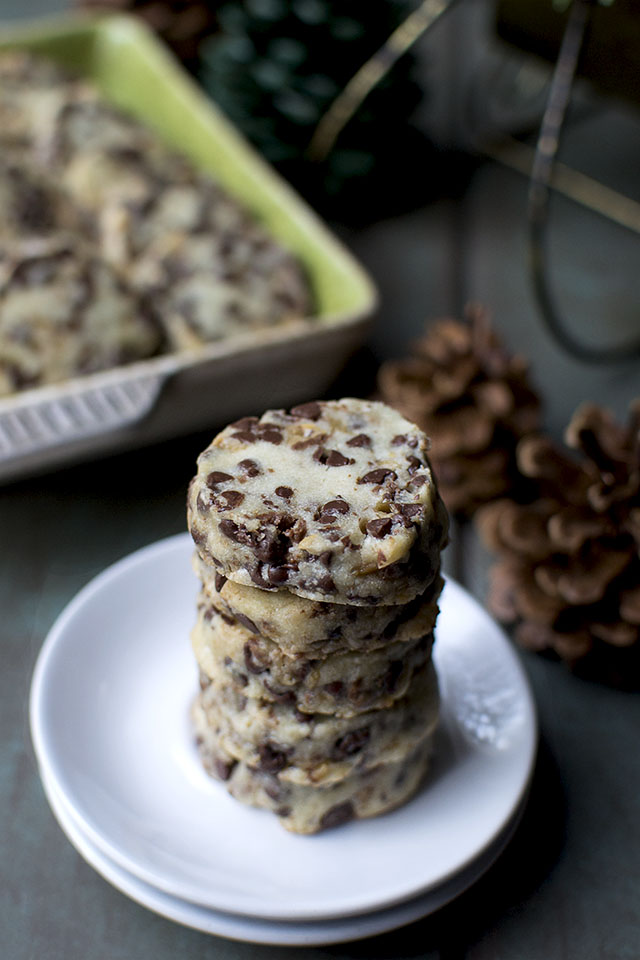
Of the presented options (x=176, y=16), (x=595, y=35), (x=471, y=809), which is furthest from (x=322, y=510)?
(x=176, y=16)

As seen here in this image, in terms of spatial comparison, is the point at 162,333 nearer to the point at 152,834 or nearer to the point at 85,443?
the point at 85,443

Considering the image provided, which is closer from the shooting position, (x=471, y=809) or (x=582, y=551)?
(x=471, y=809)

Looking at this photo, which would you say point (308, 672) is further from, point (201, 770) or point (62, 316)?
point (62, 316)

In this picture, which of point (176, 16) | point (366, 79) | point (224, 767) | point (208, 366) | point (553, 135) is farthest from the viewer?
point (176, 16)

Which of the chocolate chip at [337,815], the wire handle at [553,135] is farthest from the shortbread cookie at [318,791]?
the wire handle at [553,135]

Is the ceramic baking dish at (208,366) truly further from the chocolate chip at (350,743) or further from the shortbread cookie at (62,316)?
the chocolate chip at (350,743)

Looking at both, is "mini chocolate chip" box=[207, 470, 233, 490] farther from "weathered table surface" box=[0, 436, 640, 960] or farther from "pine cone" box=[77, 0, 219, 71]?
"pine cone" box=[77, 0, 219, 71]

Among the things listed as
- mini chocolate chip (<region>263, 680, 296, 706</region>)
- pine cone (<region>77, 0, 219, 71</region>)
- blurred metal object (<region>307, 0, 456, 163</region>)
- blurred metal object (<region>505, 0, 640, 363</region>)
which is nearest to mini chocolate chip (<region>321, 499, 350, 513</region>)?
mini chocolate chip (<region>263, 680, 296, 706</region>)

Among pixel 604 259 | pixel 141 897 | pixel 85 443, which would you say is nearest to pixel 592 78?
pixel 604 259
